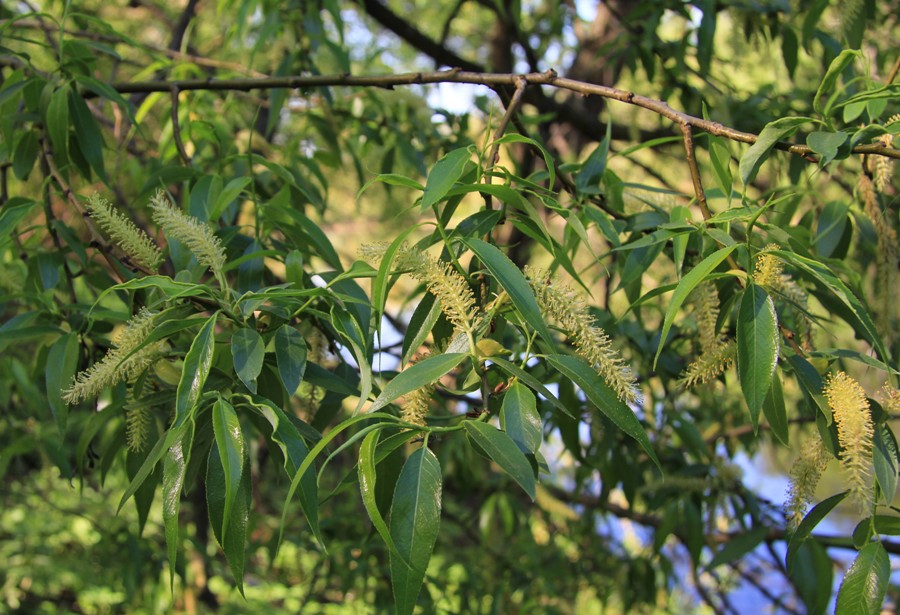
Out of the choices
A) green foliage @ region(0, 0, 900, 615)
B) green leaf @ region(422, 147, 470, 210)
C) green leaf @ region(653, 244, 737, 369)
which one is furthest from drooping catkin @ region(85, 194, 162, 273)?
green leaf @ region(653, 244, 737, 369)

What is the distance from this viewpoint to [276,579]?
8.09 feet

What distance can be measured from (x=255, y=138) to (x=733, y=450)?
103 centimetres

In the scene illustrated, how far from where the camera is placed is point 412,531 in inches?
20.4

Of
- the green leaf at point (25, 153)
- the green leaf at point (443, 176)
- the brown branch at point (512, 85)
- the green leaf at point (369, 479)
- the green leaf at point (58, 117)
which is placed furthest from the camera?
the green leaf at point (25, 153)

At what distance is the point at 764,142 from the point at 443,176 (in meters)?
0.25

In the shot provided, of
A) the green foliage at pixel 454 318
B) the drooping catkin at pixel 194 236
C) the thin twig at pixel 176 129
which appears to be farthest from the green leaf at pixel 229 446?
the thin twig at pixel 176 129

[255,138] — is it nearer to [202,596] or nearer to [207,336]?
[207,336]

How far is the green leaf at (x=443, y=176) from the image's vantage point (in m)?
0.60

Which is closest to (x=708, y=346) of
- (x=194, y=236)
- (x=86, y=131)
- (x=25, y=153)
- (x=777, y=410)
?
(x=777, y=410)

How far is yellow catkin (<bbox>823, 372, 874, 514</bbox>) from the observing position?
58 cm

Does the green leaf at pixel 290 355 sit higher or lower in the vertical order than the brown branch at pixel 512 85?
lower

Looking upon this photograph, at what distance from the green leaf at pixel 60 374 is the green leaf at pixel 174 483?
0.25 metres

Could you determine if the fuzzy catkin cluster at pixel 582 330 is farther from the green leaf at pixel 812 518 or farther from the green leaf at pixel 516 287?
the green leaf at pixel 812 518

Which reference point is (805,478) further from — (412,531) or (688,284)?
(412,531)
